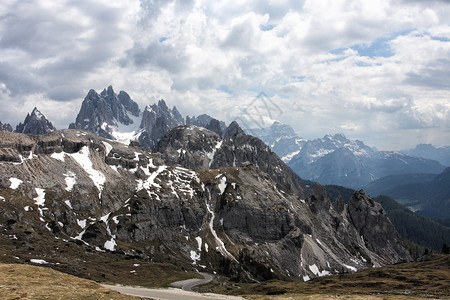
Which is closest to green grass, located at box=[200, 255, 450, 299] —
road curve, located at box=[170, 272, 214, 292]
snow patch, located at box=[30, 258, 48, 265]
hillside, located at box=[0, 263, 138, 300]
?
road curve, located at box=[170, 272, 214, 292]

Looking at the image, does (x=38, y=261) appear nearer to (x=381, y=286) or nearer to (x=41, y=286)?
(x=41, y=286)

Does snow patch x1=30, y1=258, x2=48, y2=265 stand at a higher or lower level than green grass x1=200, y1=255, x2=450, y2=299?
higher

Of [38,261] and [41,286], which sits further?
[38,261]

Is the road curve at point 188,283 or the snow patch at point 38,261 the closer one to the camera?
the snow patch at point 38,261

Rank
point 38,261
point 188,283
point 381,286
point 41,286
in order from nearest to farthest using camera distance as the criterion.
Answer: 1. point 41,286
2. point 381,286
3. point 38,261
4. point 188,283

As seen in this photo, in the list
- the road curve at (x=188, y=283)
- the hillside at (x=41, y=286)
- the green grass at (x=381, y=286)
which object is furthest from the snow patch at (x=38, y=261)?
the green grass at (x=381, y=286)

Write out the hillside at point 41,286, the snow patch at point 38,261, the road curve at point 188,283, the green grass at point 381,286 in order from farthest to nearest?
the road curve at point 188,283
the snow patch at point 38,261
the green grass at point 381,286
the hillside at point 41,286

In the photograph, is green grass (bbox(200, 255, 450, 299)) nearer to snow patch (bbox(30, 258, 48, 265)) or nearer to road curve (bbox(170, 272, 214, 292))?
road curve (bbox(170, 272, 214, 292))

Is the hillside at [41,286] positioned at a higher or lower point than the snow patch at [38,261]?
higher

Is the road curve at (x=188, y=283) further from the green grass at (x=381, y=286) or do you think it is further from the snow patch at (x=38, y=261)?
the snow patch at (x=38, y=261)

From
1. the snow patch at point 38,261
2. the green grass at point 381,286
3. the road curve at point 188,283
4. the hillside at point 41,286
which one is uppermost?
the hillside at point 41,286

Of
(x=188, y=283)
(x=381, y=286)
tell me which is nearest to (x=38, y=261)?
(x=188, y=283)

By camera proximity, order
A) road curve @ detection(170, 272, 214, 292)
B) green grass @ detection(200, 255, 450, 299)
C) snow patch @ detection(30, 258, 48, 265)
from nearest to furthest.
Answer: green grass @ detection(200, 255, 450, 299), snow patch @ detection(30, 258, 48, 265), road curve @ detection(170, 272, 214, 292)

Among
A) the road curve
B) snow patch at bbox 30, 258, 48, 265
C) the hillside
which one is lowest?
the road curve
